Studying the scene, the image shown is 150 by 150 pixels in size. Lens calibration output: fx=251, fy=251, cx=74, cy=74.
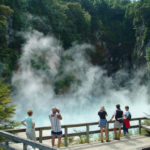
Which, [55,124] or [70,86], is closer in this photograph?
→ [55,124]

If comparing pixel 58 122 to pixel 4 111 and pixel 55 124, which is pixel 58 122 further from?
pixel 4 111

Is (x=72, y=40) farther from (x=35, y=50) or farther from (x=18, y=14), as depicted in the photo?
(x=18, y=14)

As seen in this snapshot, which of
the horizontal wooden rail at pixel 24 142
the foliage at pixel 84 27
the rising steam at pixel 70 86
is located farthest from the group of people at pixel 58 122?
the foliage at pixel 84 27

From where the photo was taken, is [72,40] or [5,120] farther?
[72,40]

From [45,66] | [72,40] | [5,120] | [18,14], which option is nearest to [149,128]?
[5,120]

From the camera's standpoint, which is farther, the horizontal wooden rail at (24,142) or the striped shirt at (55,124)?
the striped shirt at (55,124)

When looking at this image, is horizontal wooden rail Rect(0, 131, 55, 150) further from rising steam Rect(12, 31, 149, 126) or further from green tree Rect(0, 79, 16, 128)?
rising steam Rect(12, 31, 149, 126)

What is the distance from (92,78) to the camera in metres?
41.1

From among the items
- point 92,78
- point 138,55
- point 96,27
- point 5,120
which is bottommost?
point 5,120

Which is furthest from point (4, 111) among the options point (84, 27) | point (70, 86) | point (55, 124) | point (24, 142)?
point (84, 27)

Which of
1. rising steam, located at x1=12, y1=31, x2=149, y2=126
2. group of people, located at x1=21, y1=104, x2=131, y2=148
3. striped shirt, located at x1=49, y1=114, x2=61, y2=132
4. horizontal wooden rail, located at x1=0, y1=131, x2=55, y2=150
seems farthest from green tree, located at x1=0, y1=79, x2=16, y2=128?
rising steam, located at x1=12, y1=31, x2=149, y2=126

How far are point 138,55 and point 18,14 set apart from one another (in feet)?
66.1

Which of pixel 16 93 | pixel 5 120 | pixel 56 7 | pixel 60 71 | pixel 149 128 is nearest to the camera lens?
pixel 5 120

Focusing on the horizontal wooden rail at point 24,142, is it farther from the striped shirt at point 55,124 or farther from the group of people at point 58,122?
the striped shirt at point 55,124
